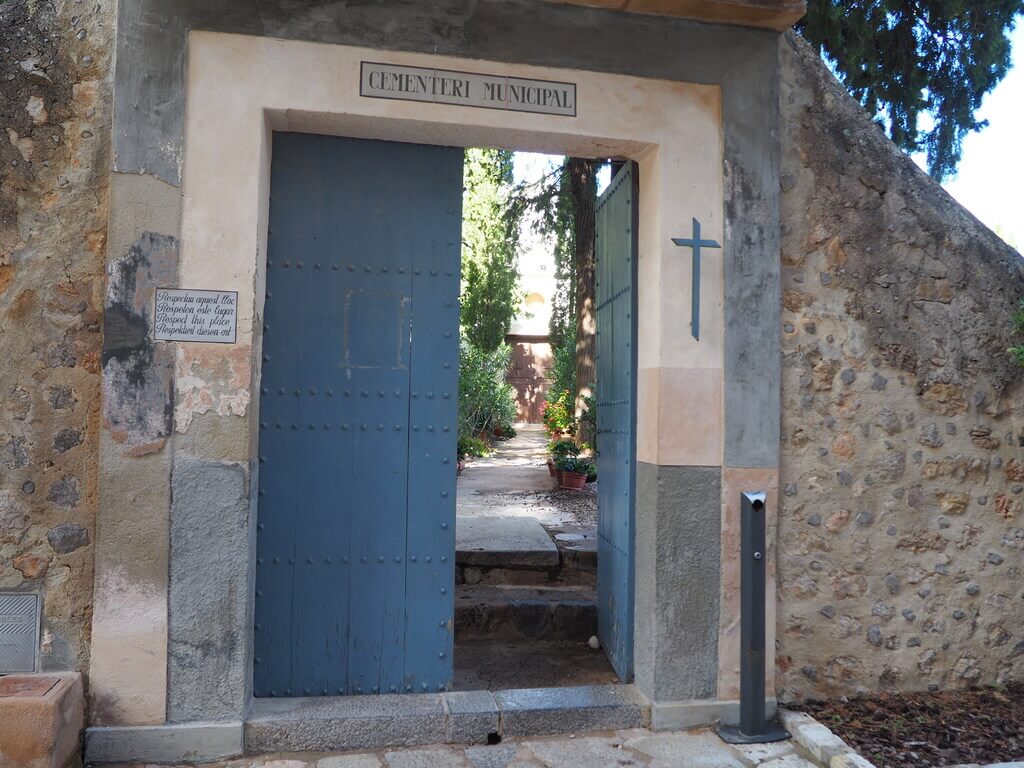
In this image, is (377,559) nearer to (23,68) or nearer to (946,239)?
(23,68)

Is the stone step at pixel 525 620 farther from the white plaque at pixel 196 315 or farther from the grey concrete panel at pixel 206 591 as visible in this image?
the white plaque at pixel 196 315

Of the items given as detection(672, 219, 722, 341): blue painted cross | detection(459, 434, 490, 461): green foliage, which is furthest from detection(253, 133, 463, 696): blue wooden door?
detection(459, 434, 490, 461): green foliage

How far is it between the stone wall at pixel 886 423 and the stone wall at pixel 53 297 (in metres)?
2.92

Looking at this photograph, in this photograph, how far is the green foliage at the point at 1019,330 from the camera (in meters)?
3.64

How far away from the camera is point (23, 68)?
3082mm

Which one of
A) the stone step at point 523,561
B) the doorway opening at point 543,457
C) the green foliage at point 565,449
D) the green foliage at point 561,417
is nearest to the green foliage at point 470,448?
the doorway opening at point 543,457

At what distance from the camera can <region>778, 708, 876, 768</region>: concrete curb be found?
118 inches

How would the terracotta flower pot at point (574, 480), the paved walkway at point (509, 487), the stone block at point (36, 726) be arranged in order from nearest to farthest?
the stone block at point (36, 726) < the paved walkway at point (509, 487) < the terracotta flower pot at point (574, 480)

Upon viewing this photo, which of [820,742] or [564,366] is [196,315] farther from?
[564,366]

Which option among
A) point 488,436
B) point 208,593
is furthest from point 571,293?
point 208,593

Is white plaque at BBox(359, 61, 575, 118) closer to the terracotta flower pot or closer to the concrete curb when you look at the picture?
the concrete curb

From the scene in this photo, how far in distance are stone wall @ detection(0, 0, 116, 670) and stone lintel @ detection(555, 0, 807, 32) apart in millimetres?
2030

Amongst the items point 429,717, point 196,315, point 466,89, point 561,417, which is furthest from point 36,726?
point 561,417

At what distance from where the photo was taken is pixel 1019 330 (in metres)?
3.78
